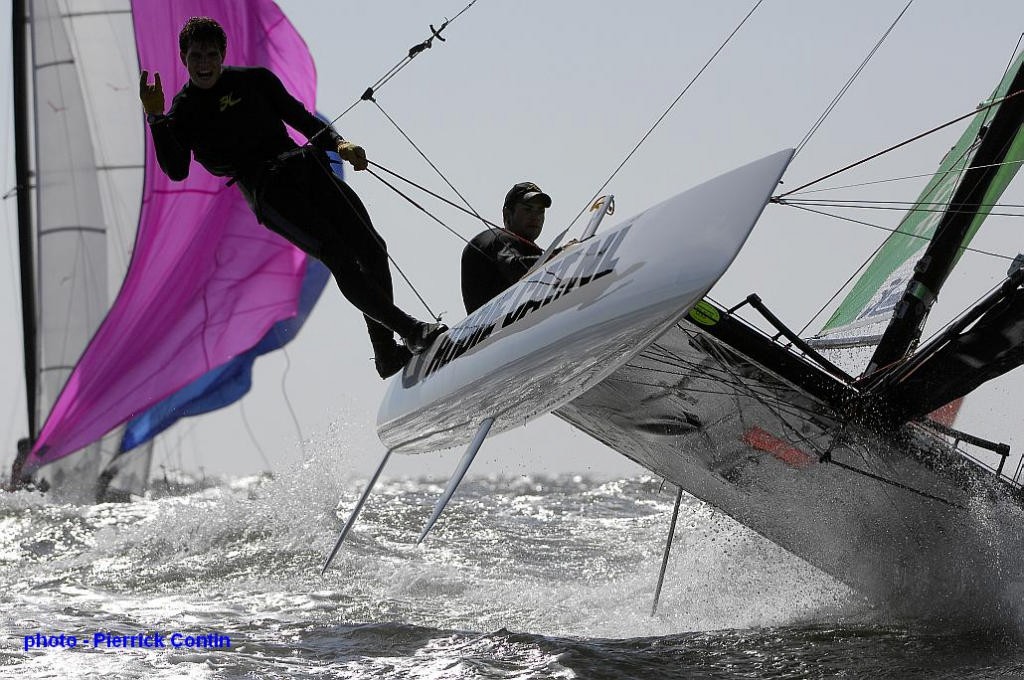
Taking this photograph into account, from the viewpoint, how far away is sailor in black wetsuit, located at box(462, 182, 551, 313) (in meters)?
3.90

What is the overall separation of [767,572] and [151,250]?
5.77m

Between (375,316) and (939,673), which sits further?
(375,316)

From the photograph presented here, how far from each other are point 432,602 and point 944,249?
2075mm

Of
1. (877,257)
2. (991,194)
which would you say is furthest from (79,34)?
(991,194)

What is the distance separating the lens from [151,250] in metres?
9.20

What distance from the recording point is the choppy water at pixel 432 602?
3434 mm

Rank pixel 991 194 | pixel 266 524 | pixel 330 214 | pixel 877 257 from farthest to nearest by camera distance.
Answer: pixel 266 524 → pixel 877 257 → pixel 991 194 → pixel 330 214

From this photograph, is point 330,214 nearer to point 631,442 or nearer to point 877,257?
point 631,442

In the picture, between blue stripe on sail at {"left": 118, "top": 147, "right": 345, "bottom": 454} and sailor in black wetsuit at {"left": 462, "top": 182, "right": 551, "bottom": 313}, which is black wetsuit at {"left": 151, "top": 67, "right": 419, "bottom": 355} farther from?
blue stripe on sail at {"left": 118, "top": 147, "right": 345, "bottom": 454}

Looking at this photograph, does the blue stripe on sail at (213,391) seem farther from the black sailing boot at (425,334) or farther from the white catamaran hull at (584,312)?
the white catamaran hull at (584,312)

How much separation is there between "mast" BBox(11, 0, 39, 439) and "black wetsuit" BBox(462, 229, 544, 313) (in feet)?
20.5

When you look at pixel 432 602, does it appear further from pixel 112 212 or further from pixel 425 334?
pixel 112 212

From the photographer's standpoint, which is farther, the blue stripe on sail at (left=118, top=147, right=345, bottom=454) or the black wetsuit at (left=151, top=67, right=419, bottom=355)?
the blue stripe on sail at (left=118, top=147, right=345, bottom=454)

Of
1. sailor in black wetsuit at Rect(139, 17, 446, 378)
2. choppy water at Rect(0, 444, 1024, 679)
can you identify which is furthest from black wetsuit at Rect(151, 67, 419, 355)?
choppy water at Rect(0, 444, 1024, 679)
